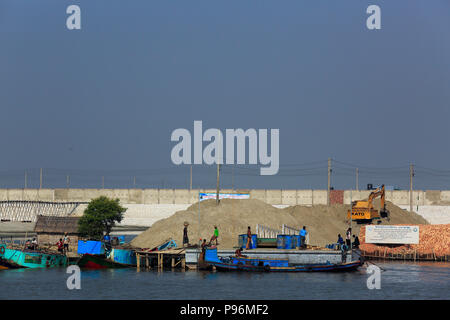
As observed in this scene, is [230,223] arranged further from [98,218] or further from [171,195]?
[171,195]

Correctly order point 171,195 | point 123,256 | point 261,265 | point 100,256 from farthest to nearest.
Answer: point 171,195 → point 123,256 → point 100,256 → point 261,265

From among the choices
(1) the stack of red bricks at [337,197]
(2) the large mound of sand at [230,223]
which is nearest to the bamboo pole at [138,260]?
(2) the large mound of sand at [230,223]

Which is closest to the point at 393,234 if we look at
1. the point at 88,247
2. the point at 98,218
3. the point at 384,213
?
the point at 384,213

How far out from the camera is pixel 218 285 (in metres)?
49.1

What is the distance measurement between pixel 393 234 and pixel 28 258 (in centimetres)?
3551

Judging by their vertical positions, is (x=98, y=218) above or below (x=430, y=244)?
above

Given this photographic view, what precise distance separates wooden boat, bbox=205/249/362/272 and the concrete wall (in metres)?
78.0

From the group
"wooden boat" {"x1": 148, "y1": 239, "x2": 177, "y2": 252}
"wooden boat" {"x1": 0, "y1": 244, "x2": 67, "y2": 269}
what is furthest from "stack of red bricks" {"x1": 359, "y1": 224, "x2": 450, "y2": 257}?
"wooden boat" {"x1": 0, "y1": 244, "x2": 67, "y2": 269}

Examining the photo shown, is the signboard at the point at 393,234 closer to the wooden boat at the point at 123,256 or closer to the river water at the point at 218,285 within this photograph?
the river water at the point at 218,285

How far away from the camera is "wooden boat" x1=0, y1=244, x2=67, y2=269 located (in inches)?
2261

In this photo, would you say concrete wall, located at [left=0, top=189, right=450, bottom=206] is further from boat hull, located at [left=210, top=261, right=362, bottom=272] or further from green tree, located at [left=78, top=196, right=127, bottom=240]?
boat hull, located at [left=210, top=261, right=362, bottom=272]
